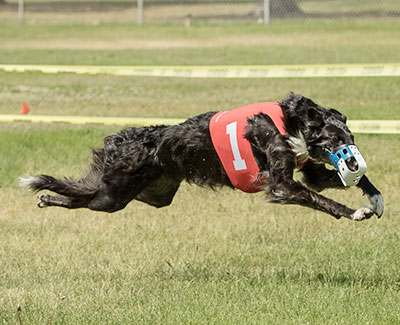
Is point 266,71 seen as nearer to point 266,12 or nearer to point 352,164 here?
point 352,164

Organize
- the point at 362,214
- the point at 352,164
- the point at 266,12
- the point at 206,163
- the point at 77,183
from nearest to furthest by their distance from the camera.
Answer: the point at 362,214 → the point at 352,164 → the point at 206,163 → the point at 77,183 → the point at 266,12

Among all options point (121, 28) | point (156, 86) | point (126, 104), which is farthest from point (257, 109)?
point (121, 28)

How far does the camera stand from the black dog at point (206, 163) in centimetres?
547

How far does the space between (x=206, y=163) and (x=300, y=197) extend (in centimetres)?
86

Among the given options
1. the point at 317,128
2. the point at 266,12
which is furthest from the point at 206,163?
the point at 266,12

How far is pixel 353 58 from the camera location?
1866 cm

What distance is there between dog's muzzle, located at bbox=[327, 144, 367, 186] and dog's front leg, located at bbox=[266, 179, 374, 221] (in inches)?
7.0

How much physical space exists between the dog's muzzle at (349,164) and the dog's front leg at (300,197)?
0.59ft

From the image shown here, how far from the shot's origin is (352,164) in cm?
529

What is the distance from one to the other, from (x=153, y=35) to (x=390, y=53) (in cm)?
821

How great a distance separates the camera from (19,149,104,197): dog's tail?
6.38 metres

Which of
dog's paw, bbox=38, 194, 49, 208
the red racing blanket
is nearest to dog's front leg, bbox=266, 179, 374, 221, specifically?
the red racing blanket

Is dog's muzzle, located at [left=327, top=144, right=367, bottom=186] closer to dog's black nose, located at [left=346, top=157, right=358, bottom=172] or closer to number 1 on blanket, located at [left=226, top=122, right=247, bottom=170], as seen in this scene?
dog's black nose, located at [left=346, top=157, right=358, bottom=172]

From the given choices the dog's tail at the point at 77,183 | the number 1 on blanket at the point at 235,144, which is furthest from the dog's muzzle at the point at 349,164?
the dog's tail at the point at 77,183
